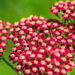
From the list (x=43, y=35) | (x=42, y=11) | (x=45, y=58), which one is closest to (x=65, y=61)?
(x=45, y=58)

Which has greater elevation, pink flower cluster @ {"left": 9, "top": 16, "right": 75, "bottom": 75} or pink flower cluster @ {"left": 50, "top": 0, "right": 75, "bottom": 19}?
pink flower cluster @ {"left": 50, "top": 0, "right": 75, "bottom": 19}

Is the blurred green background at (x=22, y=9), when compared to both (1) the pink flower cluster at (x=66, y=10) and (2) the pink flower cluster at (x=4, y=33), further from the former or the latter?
(2) the pink flower cluster at (x=4, y=33)

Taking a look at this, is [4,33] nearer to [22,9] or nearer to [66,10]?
[66,10]

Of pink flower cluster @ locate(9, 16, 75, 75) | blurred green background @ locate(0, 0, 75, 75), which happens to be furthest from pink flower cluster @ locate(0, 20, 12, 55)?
blurred green background @ locate(0, 0, 75, 75)

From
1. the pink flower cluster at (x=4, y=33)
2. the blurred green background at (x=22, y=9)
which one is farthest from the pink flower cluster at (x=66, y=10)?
the blurred green background at (x=22, y=9)

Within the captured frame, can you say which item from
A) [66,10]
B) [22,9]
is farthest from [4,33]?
[22,9]

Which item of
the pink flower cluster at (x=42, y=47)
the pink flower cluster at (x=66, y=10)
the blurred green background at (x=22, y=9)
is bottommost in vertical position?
the pink flower cluster at (x=42, y=47)

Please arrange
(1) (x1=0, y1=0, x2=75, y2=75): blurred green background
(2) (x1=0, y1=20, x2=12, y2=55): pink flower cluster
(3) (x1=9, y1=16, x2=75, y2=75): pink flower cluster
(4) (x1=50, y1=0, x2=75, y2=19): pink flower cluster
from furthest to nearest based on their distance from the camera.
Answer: (1) (x1=0, y1=0, x2=75, y2=75): blurred green background
(4) (x1=50, y1=0, x2=75, y2=19): pink flower cluster
(2) (x1=0, y1=20, x2=12, y2=55): pink flower cluster
(3) (x1=9, y1=16, x2=75, y2=75): pink flower cluster

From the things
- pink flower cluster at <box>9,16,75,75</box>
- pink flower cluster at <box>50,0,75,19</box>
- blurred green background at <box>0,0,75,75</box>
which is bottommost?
pink flower cluster at <box>9,16,75,75</box>

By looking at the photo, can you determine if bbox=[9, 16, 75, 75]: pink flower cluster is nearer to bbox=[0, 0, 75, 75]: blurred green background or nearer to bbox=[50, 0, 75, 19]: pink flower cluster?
bbox=[50, 0, 75, 19]: pink flower cluster
